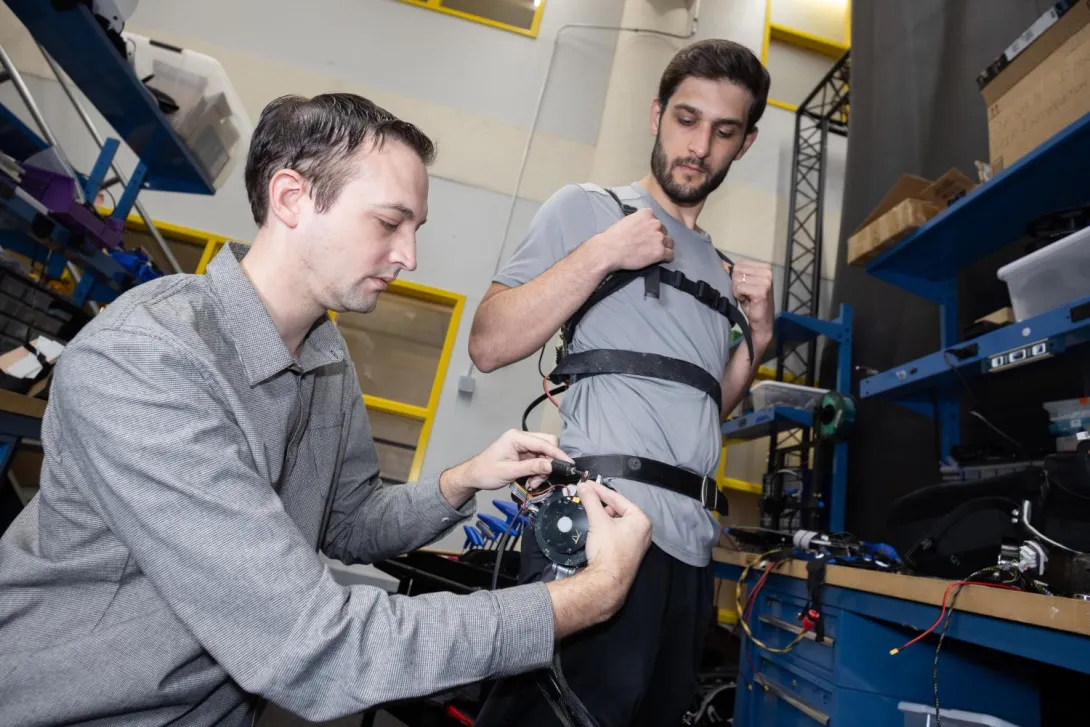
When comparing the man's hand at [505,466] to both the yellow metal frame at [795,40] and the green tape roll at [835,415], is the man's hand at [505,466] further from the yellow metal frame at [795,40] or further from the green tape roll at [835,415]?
the yellow metal frame at [795,40]

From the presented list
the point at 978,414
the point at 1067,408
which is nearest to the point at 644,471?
the point at 1067,408

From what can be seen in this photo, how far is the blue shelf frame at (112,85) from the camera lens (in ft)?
6.53

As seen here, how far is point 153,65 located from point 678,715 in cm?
317

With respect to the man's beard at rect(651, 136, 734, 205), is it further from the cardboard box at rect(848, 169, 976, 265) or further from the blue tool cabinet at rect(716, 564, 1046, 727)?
the cardboard box at rect(848, 169, 976, 265)

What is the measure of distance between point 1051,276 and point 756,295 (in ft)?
3.38

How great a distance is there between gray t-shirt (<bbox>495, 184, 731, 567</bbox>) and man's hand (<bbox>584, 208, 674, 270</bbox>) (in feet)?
0.33

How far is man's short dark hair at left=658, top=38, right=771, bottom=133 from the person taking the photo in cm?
134

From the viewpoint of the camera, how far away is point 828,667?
66.0 inches

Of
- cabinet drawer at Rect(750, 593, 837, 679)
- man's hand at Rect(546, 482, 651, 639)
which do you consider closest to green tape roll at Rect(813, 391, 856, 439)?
cabinet drawer at Rect(750, 593, 837, 679)

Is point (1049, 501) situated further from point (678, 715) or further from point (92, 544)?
point (92, 544)

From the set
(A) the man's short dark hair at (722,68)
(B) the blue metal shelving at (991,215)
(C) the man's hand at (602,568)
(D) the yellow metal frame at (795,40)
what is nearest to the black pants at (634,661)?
(C) the man's hand at (602,568)

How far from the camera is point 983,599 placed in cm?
115

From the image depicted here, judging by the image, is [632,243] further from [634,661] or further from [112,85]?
[112,85]

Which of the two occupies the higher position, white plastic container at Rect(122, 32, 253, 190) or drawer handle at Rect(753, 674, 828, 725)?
white plastic container at Rect(122, 32, 253, 190)
